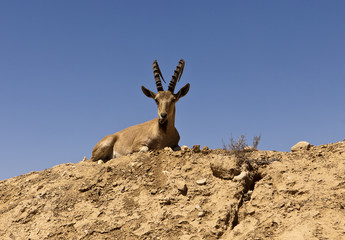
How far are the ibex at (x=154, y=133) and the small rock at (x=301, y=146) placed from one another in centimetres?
434

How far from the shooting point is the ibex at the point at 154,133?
41.2ft

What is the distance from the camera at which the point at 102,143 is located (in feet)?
47.4

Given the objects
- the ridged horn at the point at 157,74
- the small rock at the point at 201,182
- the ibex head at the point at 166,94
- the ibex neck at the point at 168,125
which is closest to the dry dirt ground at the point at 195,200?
the small rock at the point at 201,182

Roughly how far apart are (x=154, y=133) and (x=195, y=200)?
5540 millimetres

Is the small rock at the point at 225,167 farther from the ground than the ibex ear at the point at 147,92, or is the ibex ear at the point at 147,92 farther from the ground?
the ibex ear at the point at 147,92

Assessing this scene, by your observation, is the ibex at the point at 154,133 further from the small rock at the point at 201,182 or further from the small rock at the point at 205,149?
the small rock at the point at 201,182

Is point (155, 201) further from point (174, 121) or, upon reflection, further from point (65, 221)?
point (174, 121)

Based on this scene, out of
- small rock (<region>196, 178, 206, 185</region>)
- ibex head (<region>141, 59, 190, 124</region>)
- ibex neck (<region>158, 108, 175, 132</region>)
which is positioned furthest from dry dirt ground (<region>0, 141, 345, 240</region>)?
ibex neck (<region>158, 108, 175, 132</region>)

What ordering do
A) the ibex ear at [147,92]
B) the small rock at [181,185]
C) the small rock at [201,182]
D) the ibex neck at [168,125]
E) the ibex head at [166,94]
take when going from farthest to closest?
1. the ibex ear at [147,92]
2. the ibex neck at [168,125]
3. the ibex head at [166,94]
4. the small rock at [201,182]
5. the small rock at [181,185]

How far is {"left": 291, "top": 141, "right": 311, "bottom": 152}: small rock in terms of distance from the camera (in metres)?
9.09

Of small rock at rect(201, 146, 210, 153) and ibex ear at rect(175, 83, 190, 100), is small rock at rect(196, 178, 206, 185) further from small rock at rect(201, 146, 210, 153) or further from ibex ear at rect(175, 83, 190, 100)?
ibex ear at rect(175, 83, 190, 100)

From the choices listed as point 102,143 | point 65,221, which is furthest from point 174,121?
point 65,221

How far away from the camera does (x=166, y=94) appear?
12.6 m

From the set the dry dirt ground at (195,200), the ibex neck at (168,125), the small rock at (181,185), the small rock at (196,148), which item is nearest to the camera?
the dry dirt ground at (195,200)
